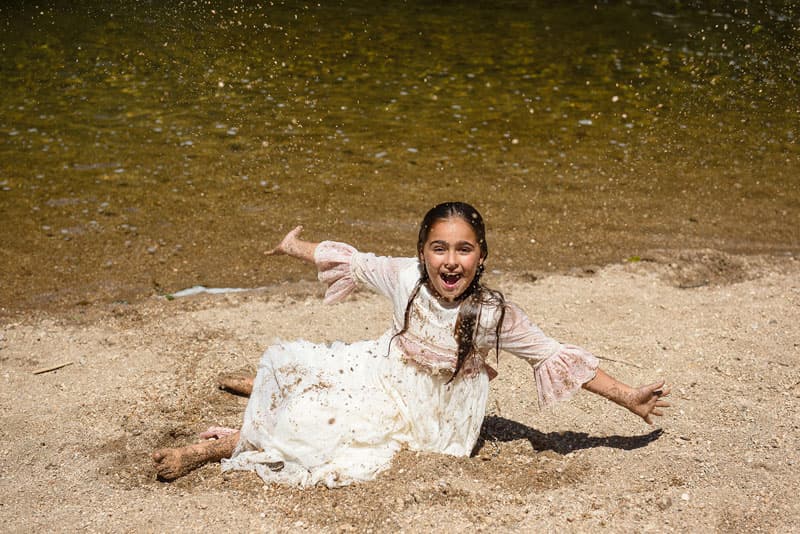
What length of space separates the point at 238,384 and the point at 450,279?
157 cm

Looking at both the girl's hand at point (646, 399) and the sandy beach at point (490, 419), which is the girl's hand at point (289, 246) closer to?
the sandy beach at point (490, 419)

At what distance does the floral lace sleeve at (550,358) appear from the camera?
12.8 feet

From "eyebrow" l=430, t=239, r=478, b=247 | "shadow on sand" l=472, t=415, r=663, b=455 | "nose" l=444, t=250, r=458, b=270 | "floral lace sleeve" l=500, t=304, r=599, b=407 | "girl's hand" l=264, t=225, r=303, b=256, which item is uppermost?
"eyebrow" l=430, t=239, r=478, b=247

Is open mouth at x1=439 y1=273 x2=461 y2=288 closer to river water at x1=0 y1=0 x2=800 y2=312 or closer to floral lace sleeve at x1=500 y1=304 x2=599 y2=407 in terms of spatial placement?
floral lace sleeve at x1=500 y1=304 x2=599 y2=407

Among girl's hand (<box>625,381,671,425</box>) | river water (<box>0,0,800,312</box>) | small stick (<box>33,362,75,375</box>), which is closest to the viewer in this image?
girl's hand (<box>625,381,671,425</box>)

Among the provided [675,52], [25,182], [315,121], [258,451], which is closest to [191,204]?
[25,182]

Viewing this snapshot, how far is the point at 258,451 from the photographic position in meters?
4.05

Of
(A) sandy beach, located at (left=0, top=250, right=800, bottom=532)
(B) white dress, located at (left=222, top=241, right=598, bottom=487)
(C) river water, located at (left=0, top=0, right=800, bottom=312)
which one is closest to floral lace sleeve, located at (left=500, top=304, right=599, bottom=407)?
(B) white dress, located at (left=222, top=241, right=598, bottom=487)

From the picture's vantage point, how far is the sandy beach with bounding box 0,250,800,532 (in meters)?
3.75

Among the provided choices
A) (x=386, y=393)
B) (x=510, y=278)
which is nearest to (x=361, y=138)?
(x=510, y=278)

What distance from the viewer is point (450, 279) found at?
12.6ft

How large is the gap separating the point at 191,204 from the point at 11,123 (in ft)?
10.8

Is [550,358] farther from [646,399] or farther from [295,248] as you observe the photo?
[295,248]

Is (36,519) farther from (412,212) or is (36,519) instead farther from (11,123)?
(11,123)
